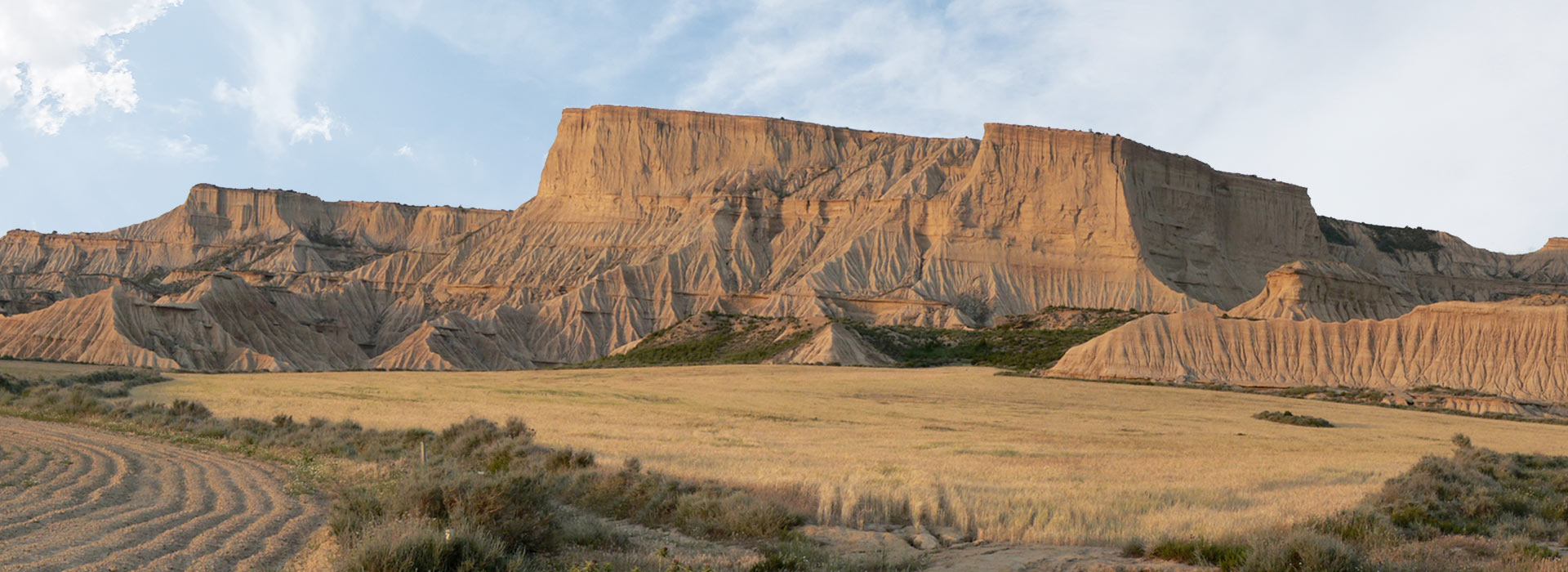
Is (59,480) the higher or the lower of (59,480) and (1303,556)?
the lower

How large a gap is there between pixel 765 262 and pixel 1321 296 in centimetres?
5076

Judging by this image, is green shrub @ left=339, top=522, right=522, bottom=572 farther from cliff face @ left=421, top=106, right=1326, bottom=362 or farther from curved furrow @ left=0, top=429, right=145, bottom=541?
cliff face @ left=421, top=106, right=1326, bottom=362

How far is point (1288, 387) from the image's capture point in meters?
59.0

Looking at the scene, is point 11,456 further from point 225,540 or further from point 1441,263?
point 1441,263

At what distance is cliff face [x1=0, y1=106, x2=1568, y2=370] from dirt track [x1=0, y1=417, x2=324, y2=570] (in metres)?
71.3

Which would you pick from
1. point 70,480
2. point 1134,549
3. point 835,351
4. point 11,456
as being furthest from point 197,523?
point 835,351

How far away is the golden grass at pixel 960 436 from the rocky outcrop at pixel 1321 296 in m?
35.0

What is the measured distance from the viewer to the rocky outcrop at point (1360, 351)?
59969 millimetres

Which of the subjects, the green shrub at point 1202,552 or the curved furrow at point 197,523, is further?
the curved furrow at point 197,523

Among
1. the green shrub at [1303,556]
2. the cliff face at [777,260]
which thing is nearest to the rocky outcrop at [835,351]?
the cliff face at [777,260]

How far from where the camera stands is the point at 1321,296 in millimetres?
90812

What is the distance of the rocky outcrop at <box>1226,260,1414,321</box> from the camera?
286 ft

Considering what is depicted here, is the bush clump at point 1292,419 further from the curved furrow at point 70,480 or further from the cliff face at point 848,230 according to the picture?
the cliff face at point 848,230

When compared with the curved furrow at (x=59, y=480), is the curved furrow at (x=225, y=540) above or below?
below
